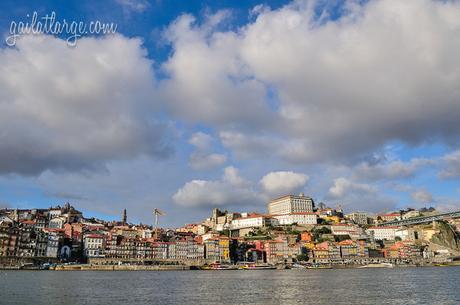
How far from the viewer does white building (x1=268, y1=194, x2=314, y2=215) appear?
153375mm

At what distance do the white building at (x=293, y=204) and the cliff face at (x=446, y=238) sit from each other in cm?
4024

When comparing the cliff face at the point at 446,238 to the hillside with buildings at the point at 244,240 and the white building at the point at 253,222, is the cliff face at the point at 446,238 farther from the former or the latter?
the white building at the point at 253,222

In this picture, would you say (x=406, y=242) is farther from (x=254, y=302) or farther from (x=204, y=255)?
(x=254, y=302)

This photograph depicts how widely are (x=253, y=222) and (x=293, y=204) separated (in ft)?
57.7

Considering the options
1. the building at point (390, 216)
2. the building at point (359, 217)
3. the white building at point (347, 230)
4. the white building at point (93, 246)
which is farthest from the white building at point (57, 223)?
the building at point (390, 216)

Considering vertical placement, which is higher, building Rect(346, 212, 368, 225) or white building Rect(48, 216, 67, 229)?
building Rect(346, 212, 368, 225)

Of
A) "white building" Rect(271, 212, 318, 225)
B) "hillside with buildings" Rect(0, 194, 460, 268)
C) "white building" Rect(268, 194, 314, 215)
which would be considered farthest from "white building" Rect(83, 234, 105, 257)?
"white building" Rect(268, 194, 314, 215)

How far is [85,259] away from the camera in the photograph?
98.9 m

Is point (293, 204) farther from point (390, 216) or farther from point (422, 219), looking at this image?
point (390, 216)

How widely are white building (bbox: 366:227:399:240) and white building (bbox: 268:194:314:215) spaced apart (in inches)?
877

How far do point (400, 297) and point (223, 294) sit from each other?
45.8ft

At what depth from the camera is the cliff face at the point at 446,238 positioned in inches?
5379

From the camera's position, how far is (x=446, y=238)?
13775 cm

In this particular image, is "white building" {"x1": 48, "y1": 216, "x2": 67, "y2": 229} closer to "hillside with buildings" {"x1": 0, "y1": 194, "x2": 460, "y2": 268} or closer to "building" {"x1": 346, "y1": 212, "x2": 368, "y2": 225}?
"hillside with buildings" {"x1": 0, "y1": 194, "x2": 460, "y2": 268}
